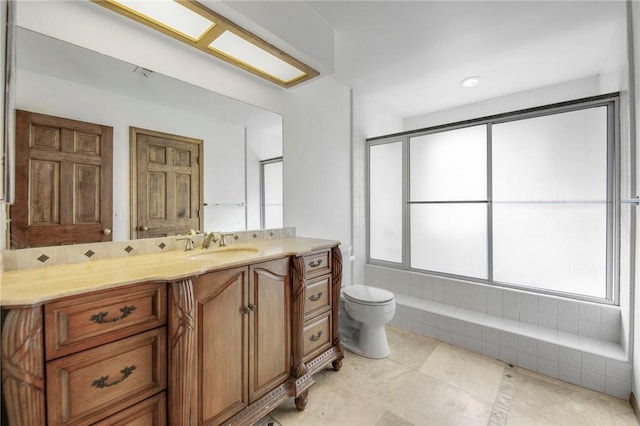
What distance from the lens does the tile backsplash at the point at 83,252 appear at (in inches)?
42.3

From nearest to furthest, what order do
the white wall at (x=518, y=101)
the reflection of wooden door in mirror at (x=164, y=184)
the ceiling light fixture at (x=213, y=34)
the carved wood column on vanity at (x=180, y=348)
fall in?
the carved wood column on vanity at (x=180, y=348) < the ceiling light fixture at (x=213, y=34) < the reflection of wooden door in mirror at (x=164, y=184) < the white wall at (x=518, y=101)

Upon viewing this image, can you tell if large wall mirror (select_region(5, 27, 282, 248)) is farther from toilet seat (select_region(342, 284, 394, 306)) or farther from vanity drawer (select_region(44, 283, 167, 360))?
toilet seat (select_region(342, 284, 394, 306))

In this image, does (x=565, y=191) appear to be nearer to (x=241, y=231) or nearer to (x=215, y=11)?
(x=241, y=231)

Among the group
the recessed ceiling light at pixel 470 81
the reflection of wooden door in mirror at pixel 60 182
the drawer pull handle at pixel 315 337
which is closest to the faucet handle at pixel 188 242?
the reflection of wooden door in mirror at pixel 60 182

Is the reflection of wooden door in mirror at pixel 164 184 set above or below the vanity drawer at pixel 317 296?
above

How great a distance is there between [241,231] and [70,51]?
1.27m

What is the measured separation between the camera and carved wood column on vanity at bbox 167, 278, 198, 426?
1004 mm

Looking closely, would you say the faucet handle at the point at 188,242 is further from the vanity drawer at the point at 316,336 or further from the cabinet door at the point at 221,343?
the vanity drawer at the point at 316,336

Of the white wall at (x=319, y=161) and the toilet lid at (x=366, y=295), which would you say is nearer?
the toilet lid at (x=366, y=295)

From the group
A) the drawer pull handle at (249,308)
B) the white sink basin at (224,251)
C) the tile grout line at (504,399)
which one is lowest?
the tile grout line at (504,399)

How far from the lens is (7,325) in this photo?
0.71 meters

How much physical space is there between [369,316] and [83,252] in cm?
182

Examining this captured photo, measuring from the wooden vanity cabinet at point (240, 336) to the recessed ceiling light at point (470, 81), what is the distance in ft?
8.41

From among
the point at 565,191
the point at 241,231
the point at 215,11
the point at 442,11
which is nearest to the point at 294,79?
the point at 215,11
